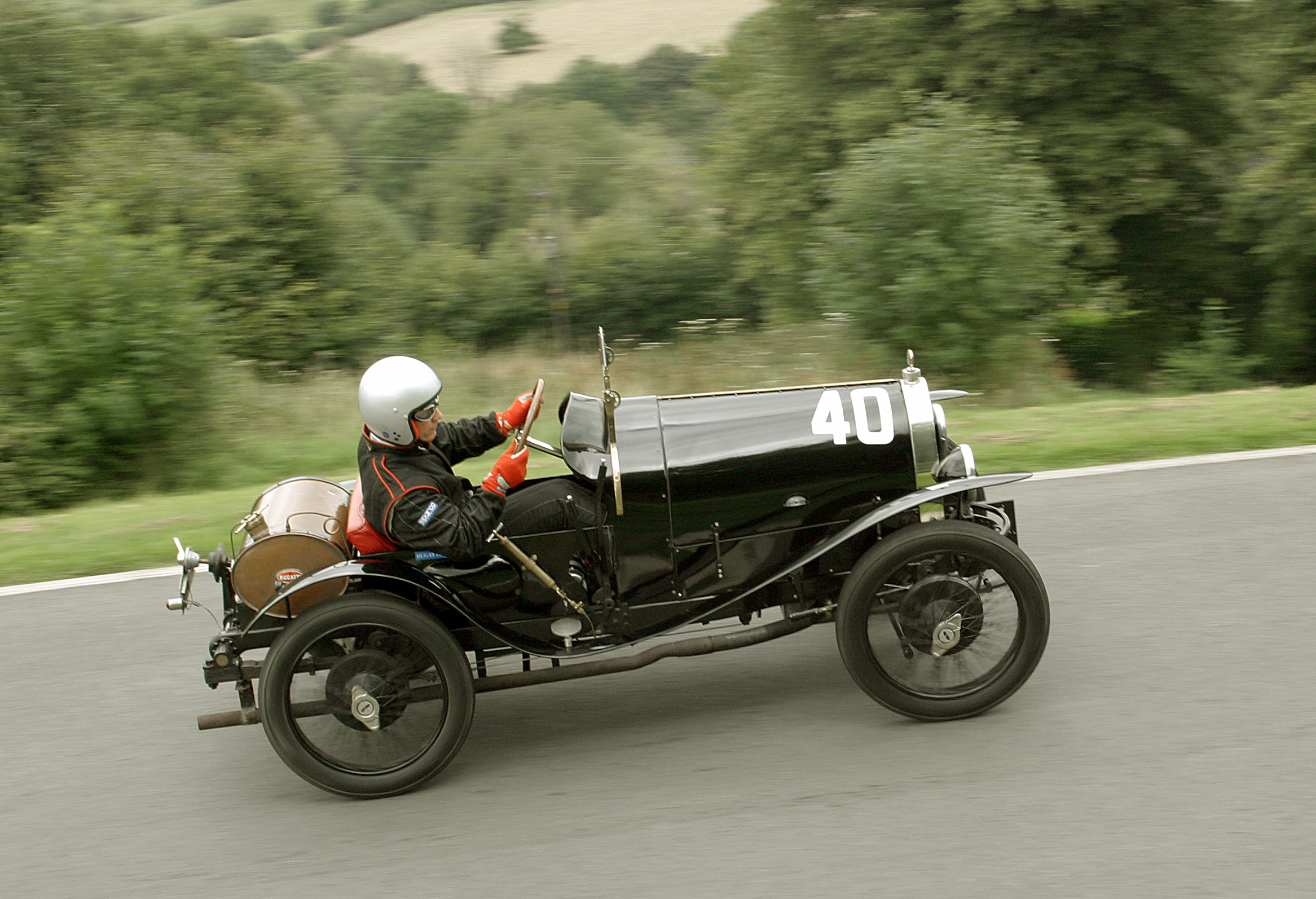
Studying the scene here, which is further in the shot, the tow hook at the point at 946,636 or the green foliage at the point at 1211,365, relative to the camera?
the green foliage at the point at 1211,365

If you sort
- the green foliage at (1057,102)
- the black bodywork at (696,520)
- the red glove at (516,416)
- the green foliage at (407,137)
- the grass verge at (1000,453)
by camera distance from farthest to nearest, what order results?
the green foliage at (407,137) < the green foliage at (1057,102) < the grass verge at (1000,453) < the red glove at (516,416) < the black bodywork at (696,520)

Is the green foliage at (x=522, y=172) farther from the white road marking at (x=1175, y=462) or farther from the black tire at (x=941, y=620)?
the black tire at (x=941, y=620)

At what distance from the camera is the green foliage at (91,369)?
9.97m

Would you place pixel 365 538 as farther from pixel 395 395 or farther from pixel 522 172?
pixel 522 172

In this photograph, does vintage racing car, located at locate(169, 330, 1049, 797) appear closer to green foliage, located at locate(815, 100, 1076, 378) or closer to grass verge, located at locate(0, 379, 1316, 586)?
grass verge, located at locate(0, 379, 1316, 586)

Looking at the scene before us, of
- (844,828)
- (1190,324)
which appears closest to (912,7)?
(1190,324)

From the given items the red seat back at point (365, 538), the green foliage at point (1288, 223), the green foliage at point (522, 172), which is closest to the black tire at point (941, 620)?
the red seat back at point (365, 538)

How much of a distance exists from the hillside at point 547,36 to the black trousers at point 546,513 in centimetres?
4605

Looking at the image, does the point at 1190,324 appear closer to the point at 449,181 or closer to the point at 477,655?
the point at 477,655

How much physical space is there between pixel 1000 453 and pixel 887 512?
3.48 metres

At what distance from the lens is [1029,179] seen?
13.4 m

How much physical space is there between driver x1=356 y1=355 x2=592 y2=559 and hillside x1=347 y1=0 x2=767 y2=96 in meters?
46.1

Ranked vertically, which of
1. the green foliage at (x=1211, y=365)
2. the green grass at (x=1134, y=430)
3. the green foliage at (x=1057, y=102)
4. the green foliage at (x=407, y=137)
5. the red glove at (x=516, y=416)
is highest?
the green foliage at (x=407, y=137)

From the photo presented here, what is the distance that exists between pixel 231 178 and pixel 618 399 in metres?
17.2
